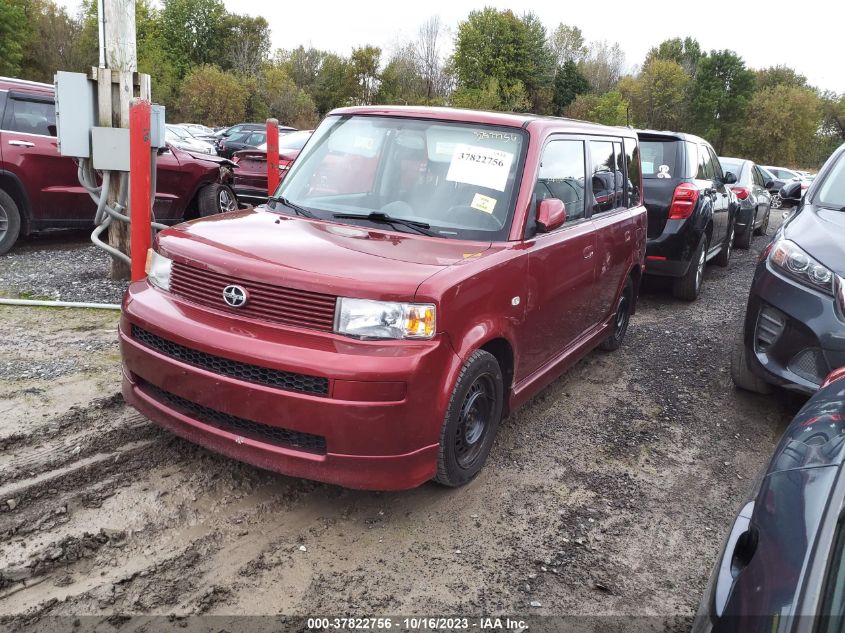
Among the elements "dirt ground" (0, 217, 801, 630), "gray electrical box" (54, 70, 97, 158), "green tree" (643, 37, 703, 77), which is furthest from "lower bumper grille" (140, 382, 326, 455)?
"green tree" (643, 37, 703, 77)

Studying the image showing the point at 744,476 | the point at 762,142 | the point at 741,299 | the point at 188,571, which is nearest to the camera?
the point at 188,571

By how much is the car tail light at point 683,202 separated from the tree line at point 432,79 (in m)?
43.7

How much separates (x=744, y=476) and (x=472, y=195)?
2.25 metres

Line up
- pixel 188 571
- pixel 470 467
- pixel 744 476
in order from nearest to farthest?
1. pixel 188 571
2. pixel 470 467
3. pixel 744 476

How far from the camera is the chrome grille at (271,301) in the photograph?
9.59 feet

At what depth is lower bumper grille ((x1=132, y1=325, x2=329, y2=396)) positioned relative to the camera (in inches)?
112

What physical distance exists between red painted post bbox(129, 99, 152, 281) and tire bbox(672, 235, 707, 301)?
18.6ft

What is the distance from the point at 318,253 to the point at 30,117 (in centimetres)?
650

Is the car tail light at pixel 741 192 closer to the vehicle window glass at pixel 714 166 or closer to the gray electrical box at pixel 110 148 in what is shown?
the vehicle window glass at pixel 714 166

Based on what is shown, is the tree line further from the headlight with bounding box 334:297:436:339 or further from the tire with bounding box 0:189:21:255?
the headlight with bounding box 334:297:436:339

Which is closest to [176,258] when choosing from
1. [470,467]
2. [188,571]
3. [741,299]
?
[188,571]

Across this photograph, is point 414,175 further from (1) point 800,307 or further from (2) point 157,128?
(2) point 157,128

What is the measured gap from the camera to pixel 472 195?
3754 millimetres

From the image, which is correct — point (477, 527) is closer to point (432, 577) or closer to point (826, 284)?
point (432, 577)
